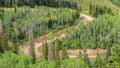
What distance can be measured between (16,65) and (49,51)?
62309 mm

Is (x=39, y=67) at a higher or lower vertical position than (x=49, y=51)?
higher

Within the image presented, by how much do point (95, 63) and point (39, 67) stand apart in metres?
40.0

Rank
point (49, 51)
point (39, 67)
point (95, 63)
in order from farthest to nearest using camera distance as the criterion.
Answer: point (49, 51)
point (95, 63)
point (39, 67)

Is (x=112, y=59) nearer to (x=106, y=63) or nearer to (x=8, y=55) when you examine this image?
(x=106, y=63)

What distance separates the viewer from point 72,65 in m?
130

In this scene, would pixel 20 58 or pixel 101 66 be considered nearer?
pixel 20 58

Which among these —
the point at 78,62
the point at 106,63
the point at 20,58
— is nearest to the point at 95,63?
the point at 106,63

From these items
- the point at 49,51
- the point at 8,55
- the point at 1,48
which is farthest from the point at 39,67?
the point at 49,51

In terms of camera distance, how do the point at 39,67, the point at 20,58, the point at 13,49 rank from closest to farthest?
the point at 39,67 < the point at 20,58 < the point at 13,49

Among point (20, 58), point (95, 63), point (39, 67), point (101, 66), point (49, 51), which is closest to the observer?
point (39, 67)

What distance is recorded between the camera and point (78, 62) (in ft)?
443

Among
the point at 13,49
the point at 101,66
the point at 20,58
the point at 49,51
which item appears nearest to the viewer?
the point at 20,58

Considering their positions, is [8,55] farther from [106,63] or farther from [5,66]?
[106,63]

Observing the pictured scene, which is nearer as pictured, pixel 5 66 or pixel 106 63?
pixel 5 66
